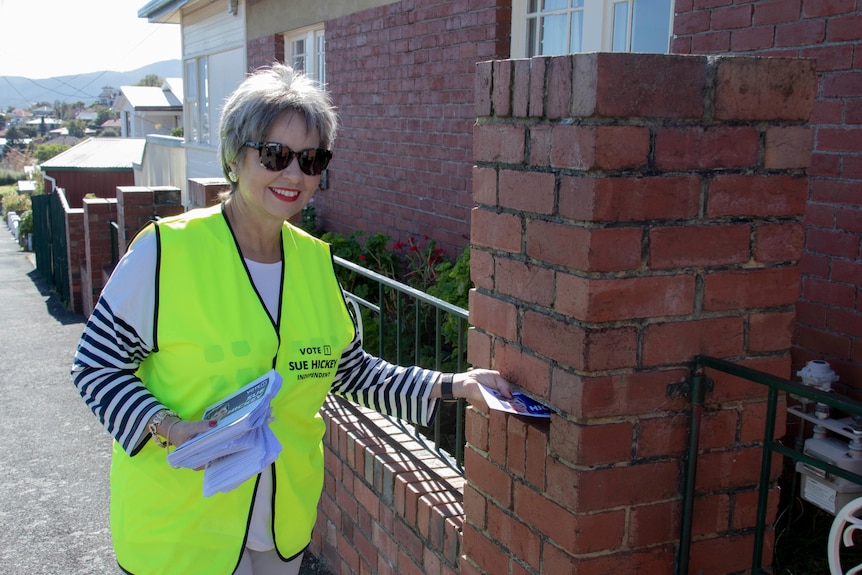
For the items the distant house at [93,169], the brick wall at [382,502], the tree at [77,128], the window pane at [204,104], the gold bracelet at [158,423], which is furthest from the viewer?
the tree at [77,128]

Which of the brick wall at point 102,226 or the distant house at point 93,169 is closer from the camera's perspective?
the brick wall at point 102,226

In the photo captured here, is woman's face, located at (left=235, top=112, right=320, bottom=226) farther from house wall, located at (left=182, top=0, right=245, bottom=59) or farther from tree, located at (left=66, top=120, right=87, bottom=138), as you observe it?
tree, located at (left=66, top=120, right=87, bottom=138)

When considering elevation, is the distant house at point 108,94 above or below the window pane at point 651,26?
above

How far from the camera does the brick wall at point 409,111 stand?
5.94m

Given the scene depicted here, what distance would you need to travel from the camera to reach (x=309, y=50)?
9266mm

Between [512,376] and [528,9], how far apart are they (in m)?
3.93

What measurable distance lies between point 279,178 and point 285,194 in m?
0.05

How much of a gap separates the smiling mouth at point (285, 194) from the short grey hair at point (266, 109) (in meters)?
0.13

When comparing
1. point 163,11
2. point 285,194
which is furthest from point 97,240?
point 285,194

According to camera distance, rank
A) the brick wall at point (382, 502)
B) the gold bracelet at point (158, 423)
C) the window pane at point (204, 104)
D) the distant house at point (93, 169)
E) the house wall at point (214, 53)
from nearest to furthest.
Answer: the gold bracelet at point (158, 423), the brick wall at point (382, 502), the house wall at point (214, 53), the window pane at point (204, 104), the distant house at point (93, 169)

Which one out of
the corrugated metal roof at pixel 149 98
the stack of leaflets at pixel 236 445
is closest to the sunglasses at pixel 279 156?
the stack of leaflets at pixel 236 445

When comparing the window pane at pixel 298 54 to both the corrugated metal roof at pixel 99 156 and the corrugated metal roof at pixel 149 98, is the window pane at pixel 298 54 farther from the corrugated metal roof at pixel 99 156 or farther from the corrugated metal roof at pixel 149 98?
the corrugated metal roof at pixel 149 98

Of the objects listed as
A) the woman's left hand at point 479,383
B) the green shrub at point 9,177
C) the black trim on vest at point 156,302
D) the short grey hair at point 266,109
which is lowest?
the green shrub at point 9,177

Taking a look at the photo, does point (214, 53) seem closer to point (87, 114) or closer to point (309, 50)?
point (309, 50)
